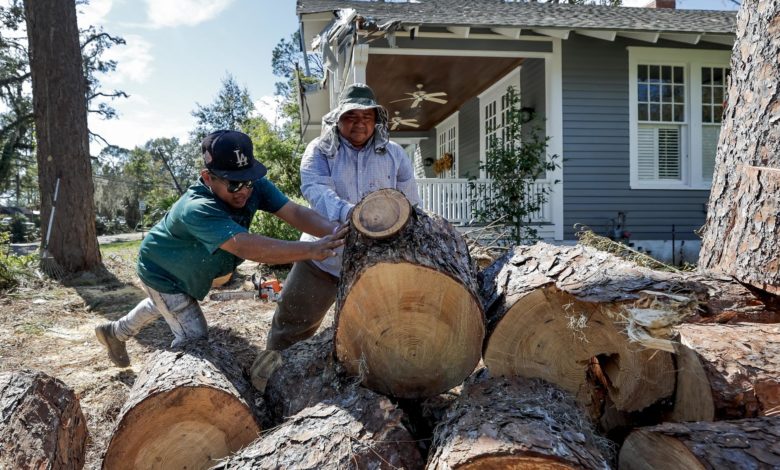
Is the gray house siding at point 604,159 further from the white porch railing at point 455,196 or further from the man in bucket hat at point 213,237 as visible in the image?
the man in bucket hat at point 213,237

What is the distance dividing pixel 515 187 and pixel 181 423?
661 centimetres

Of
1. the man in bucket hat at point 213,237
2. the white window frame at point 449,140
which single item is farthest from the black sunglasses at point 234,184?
the white window frame at point 449,140

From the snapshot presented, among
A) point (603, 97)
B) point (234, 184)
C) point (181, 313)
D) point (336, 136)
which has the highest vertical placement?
point (603, 97)

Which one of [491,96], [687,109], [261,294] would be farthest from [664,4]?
[261,294]

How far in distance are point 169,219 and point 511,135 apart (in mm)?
6425

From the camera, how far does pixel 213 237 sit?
2434 millimetres

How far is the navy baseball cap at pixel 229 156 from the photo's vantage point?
253 centimetres

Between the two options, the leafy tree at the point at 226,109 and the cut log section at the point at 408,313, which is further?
the leafy tree at the point at 226,109

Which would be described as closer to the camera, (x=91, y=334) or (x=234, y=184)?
(x=234, y=184)

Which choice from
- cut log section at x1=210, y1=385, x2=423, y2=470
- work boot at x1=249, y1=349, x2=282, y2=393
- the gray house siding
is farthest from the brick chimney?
cut log section at x1=210, y1=385, x2=423, y2=470

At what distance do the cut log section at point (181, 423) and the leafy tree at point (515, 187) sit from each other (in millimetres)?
6077

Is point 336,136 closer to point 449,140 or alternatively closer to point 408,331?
point 408,331

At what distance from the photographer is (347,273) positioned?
214 centimetres

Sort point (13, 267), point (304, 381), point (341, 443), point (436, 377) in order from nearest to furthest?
1. point (341, 443)
2. point (436, 377)
3. point (304, 381)
4. point (13, 267)
